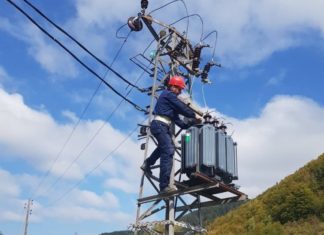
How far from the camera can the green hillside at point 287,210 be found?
62750mm

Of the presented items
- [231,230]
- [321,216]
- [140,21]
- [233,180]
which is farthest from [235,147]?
[231,230]

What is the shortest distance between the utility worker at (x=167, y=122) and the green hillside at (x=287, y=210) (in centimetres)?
4886

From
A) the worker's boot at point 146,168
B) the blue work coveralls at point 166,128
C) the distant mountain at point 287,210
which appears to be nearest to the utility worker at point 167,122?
the blue work coveralls at point 166,128

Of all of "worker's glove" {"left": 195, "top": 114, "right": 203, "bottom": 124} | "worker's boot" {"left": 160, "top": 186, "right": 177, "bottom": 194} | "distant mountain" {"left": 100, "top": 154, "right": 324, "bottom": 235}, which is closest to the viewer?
"worker's boot" {"left": 160, "top": 186, "right": 177, "bottom": 194}

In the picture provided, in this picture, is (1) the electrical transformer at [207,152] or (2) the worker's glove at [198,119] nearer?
(1) the electrical transformer at [207,152]

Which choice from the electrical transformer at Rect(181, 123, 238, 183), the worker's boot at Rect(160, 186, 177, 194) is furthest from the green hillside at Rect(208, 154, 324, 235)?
the worker's boot at Rect(160, 186, 177, 194)

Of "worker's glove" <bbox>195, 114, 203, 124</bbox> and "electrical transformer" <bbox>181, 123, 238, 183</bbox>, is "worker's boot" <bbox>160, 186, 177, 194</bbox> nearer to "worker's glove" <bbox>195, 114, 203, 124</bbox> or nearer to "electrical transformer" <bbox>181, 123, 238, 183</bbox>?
"electrical transformer" <bbox>181, 123, 238, 183</bbox>

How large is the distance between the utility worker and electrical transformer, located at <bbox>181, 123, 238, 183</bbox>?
Answer: 380mm

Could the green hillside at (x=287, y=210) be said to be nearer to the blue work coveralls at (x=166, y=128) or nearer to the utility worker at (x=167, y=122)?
the utility worker at (x=167, y=122)

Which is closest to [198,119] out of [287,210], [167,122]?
[167,122]

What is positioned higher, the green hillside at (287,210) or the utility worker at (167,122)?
the green hillside at (287,210)

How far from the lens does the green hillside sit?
62.8 m

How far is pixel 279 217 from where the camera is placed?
68312mm

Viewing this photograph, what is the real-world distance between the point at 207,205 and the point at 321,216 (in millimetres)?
55484
